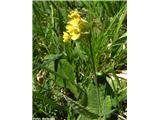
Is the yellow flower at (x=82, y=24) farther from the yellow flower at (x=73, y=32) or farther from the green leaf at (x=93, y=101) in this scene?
the green leaf at (x=93, y=101)

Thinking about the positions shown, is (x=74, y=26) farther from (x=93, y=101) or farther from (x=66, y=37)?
(x=93, y=101)

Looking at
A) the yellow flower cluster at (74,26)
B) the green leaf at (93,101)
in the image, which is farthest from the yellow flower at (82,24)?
the green leaf at (93,101)

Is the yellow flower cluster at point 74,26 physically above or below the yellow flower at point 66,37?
above

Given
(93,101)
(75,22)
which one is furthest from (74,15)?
(93,101)
